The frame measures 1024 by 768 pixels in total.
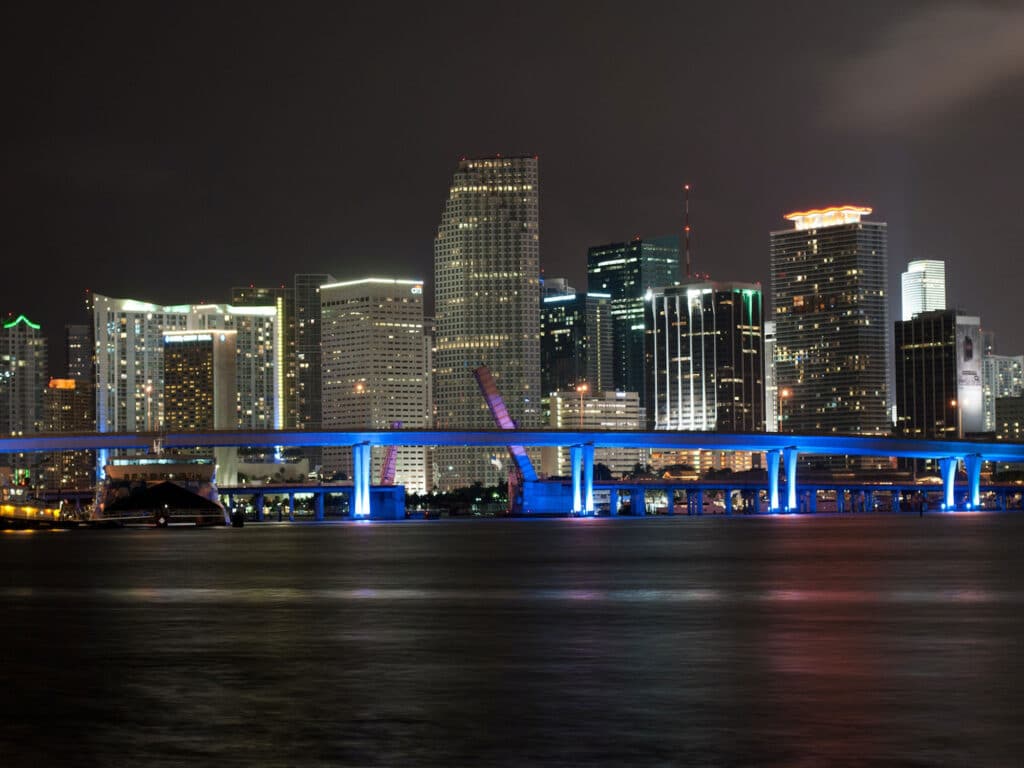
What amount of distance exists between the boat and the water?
11303 cm

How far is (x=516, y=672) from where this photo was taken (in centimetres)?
2372

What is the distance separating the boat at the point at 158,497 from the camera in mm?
161625

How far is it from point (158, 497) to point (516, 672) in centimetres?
14519

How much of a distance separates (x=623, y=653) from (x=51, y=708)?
9.90m

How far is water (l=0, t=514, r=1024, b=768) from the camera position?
56.0 ft

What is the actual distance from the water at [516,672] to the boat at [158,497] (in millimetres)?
113029

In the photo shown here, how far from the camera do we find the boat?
162 meters

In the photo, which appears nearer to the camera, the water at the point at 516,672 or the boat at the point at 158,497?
the water at the point at 516,672

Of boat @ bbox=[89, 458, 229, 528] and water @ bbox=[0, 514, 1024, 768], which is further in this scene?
boat @ bbox=[89, 458, 229, 528]

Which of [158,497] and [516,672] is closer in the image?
[516,672]

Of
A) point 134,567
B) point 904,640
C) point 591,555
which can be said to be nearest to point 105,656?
point 904,640

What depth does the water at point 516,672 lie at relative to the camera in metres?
17.1

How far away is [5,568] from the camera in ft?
220

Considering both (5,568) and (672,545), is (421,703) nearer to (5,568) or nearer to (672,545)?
(5,568)
